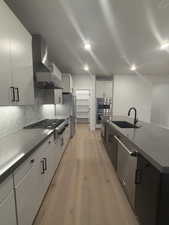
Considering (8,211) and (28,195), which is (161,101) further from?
(8,211)

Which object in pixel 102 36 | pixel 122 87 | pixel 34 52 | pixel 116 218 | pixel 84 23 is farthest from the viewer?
pixel 122 87

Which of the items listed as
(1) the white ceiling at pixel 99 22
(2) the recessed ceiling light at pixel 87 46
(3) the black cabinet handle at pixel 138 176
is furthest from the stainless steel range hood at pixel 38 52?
(3) the black cabinet handle at pixel 138 176

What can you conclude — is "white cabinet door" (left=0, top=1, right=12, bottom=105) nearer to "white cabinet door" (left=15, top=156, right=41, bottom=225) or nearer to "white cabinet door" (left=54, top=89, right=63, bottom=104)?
"white cabinet door" (left=15, top=156, right=41, bottom=225)

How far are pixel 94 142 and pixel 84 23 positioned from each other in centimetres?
344

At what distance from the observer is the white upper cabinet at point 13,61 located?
1260 mm

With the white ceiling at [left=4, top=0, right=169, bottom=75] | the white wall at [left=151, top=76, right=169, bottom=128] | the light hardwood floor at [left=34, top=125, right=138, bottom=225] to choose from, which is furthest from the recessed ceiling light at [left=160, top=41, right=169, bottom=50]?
the white wall at [left=151, top=76, right=169, bottom=128]

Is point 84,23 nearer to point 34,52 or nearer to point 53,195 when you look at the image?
point 34,52

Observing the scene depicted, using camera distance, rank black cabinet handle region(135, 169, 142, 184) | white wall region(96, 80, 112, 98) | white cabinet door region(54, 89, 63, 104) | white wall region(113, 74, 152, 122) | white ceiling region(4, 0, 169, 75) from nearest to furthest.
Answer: black cabinet handle region(135, 169, 142, 184) < white ceiling region(4, 0, 169, 75) < white cabinet door region(54, 89, 63, 104) < white wall region(113, 74, 152, 122) < white wall region(96, 80, 112, 98)

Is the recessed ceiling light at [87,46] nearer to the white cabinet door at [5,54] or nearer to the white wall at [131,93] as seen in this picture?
the white cabinet door at [5,54]

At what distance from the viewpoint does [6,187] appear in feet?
2.97

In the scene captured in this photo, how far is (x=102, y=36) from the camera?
259cm

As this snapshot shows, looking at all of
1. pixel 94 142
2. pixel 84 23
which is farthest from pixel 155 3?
pixel 94 142

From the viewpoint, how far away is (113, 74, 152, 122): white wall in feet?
20.6

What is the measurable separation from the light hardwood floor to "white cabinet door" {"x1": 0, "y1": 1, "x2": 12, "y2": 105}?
4.98 feet
